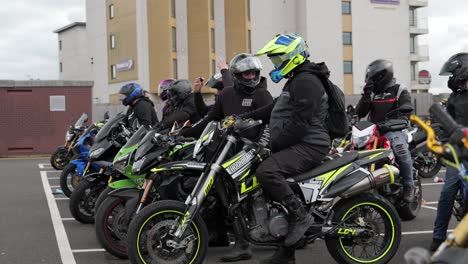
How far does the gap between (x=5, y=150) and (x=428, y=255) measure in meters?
20.6

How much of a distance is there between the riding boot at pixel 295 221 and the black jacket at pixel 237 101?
1448 millimetres

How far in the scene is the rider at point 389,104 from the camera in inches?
283

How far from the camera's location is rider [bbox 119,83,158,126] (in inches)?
311

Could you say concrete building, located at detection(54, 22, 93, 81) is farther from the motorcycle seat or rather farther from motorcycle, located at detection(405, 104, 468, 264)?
motorcycle, located at detection(405, 104, 468, 264)

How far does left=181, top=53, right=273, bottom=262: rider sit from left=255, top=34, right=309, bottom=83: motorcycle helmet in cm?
76

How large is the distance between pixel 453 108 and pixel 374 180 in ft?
3.53

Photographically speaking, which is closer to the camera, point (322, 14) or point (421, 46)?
point (322, 14)

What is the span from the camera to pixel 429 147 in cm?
288

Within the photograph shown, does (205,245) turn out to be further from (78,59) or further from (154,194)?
(78,59)

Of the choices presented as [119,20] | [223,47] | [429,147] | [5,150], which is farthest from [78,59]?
[429,147]

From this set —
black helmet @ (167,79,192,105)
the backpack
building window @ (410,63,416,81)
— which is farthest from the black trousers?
building window @ (410,63,416,81)

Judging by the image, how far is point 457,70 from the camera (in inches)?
216

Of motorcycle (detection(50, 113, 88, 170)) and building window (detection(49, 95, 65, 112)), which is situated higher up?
building window (detection(49, 95, 65, 112))

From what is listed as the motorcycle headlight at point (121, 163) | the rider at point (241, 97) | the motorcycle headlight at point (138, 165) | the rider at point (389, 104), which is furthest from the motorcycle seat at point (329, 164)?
the rider at point (389, 104)
